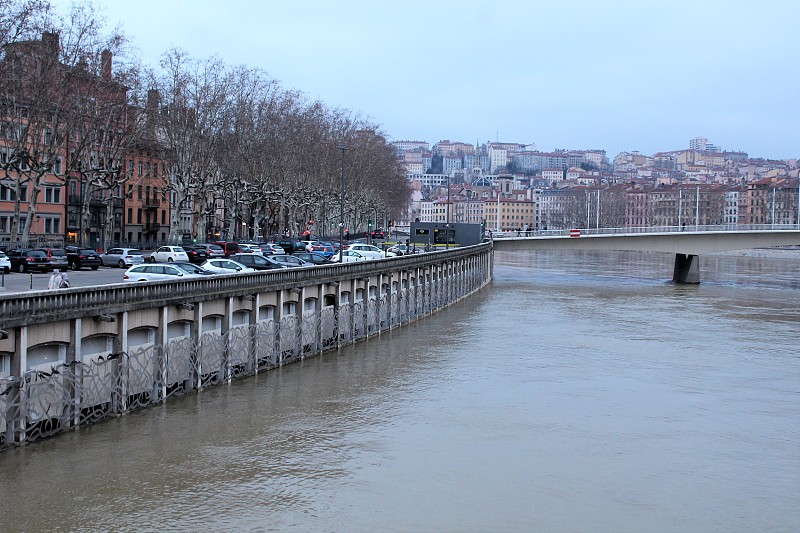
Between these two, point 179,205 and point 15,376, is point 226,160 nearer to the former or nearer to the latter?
point 179,205

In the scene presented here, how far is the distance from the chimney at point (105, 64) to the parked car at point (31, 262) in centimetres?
1668

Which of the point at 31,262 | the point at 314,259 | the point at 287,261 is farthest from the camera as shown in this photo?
the point at 314,259

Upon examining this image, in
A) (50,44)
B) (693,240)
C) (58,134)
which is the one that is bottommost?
(693,240)

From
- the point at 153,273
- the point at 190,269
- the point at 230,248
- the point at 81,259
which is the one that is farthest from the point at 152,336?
the point at 230,248

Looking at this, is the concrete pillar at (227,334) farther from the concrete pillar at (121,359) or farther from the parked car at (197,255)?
the parked car at (197,255)

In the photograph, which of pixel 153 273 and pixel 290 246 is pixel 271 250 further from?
pixel 153 273

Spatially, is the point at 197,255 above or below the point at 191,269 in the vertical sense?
below

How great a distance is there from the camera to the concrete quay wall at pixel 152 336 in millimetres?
23797

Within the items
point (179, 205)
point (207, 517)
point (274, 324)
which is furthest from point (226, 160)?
point (207, 517)

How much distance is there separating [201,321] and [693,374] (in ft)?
64.5

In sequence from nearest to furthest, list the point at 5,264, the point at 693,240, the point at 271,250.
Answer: the point at 5,264 → the point at 271,250 → the point at 693,240

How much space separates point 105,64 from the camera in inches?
2761

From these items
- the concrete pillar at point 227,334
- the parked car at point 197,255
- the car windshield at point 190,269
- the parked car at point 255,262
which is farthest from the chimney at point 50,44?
the concrete pillar at point 227,334

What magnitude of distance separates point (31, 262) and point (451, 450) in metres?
35.4
